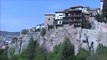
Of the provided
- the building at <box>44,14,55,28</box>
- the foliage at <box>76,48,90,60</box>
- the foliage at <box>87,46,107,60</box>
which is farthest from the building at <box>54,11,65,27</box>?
the foliage at <box>87,46,107,60</box>

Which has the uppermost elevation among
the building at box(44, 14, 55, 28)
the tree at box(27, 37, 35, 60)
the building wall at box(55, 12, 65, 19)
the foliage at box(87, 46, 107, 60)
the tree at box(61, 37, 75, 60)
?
the building wall at box(55, 12, 65, 19)

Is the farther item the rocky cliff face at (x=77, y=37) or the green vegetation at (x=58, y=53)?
the rocky cliff face at (x=77, y=37)

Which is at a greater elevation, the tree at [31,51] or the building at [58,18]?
the building at [58,18]

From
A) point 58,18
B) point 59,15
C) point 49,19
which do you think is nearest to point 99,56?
point 58,18

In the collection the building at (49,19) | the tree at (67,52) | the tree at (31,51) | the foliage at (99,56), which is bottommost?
the tree at (31,51)

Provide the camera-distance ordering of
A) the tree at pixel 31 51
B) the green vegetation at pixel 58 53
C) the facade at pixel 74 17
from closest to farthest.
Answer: the green vegetation at pixel 58 53 < the tree at pixel 31 51 < the facade at pixel 74 17

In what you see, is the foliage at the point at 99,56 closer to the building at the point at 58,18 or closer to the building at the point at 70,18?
the building at the point at 70,18

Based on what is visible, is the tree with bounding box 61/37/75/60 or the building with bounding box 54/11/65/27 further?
the building with bounding box 54/11/65/27


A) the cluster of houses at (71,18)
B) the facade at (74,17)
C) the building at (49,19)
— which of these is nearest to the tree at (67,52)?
the cluster of houses at (71,18)

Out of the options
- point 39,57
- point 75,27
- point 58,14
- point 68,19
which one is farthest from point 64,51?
point 58,14

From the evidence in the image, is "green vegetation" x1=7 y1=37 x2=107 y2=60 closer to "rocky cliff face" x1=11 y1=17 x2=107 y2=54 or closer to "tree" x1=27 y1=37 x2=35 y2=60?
"tree" x1=27 y1=37 x2=35 y2=60

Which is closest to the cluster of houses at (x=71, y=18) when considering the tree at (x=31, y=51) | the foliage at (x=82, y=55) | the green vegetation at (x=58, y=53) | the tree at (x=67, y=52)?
the green vegetation at (x=58, y=53)

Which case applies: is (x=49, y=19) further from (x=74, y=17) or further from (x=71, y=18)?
(x=74, y=17)

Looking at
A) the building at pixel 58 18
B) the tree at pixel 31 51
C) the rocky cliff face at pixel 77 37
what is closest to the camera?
the rocky cliff face at pixel 77 37
